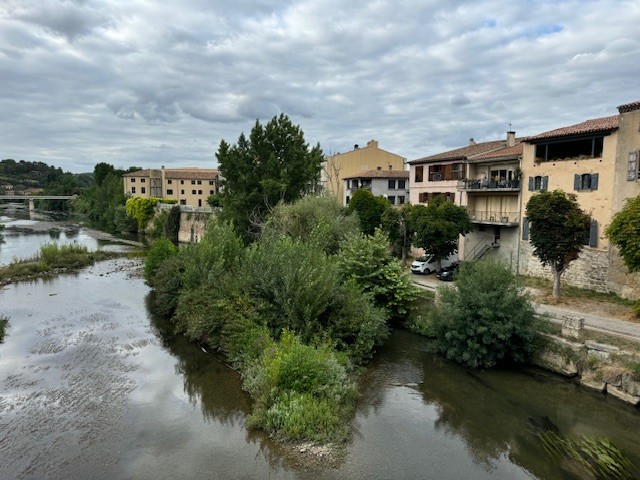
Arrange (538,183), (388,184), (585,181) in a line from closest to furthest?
1. (585,181)
2. (538,183)
3. (388,184)

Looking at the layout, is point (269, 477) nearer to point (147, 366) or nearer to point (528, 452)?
point (528, 452)

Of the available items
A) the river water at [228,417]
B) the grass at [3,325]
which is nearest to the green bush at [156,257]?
the grass at [3,325]

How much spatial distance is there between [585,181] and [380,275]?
47.8ft

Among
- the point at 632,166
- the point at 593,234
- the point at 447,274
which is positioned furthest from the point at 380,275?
the point at 632,166

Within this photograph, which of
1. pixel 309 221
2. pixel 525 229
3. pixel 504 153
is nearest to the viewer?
pixel 525 229

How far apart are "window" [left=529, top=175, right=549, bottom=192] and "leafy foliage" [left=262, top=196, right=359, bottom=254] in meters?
12.6

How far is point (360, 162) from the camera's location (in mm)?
64375

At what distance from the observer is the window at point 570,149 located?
27562 millimetres

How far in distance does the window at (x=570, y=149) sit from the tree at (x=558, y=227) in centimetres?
592

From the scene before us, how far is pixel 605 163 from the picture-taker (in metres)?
26.6

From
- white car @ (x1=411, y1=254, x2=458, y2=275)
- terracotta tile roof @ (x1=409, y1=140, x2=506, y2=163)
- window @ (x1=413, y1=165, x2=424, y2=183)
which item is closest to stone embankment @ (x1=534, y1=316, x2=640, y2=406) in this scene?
white car @ (x1=411, y1=254, x2=458, y2=275)

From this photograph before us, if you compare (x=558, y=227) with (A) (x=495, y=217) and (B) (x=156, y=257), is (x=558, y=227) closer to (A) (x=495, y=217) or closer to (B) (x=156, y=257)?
(A) (x=495, y=217)

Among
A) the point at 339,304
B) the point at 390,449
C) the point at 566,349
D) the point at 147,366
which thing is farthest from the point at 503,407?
the point at 147,366

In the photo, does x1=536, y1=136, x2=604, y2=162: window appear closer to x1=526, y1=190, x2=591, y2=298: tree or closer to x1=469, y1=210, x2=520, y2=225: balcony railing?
x1=469, y1=210, x2=520, y2=225: balcony railing
